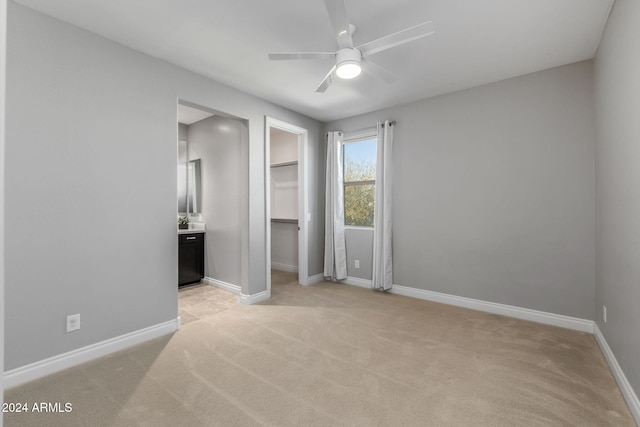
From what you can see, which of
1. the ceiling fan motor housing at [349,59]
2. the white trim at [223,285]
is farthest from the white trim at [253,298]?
the ceiling fan motor housing at [349,59]

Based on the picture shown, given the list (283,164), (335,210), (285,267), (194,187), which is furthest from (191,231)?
(335,210)

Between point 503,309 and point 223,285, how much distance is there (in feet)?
11.8

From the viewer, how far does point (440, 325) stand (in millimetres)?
3145

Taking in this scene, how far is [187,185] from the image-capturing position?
5.07 metres

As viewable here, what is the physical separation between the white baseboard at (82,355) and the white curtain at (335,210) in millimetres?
2437

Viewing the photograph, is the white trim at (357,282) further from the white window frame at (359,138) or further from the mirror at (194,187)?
the mirror at (194,187)

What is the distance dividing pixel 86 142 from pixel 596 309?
184 inches

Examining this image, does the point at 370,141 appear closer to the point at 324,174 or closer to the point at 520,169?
the point at 324,174

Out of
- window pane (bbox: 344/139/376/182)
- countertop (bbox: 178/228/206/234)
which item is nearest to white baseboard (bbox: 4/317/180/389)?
countertop (bbox: 178/228/206/234)

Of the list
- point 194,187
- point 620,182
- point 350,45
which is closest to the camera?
point 620,182

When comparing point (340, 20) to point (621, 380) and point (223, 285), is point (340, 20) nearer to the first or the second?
point (621, 380)

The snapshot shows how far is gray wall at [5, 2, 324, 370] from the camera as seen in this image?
7.02 ft

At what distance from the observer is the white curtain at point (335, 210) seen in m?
4.74

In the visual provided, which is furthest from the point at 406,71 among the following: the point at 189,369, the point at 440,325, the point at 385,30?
the point at 189,369
